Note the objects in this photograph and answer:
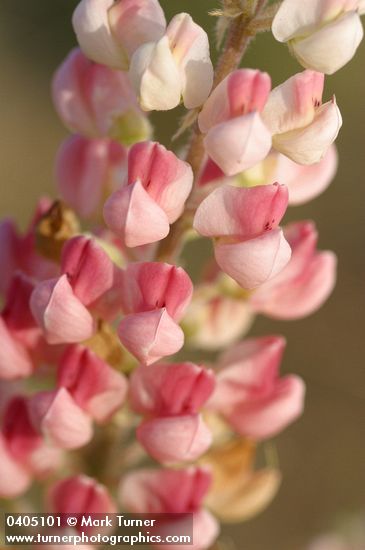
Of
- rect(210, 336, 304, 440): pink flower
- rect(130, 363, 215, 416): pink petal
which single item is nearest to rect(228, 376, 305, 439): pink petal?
rect(210, 336, 304, 440): pink flower

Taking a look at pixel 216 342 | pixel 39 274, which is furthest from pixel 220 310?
pixel 39 274

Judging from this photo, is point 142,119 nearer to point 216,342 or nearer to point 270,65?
point 216,342

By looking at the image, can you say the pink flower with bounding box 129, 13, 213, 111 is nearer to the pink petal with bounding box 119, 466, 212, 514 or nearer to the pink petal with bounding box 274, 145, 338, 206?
the pink petal with bounding box 274, 145, 338, 206

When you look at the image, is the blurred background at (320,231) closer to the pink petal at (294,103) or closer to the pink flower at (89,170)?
the pink flower at (89,170)

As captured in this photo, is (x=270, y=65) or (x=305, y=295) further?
(x=270, y=65)

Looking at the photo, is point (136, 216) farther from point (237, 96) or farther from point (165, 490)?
point (165, 490)

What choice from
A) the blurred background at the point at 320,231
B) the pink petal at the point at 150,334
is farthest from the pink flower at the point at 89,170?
the blurred background at the point at 320,231

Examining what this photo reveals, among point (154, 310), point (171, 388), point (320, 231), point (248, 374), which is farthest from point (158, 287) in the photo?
point (320, 231)
